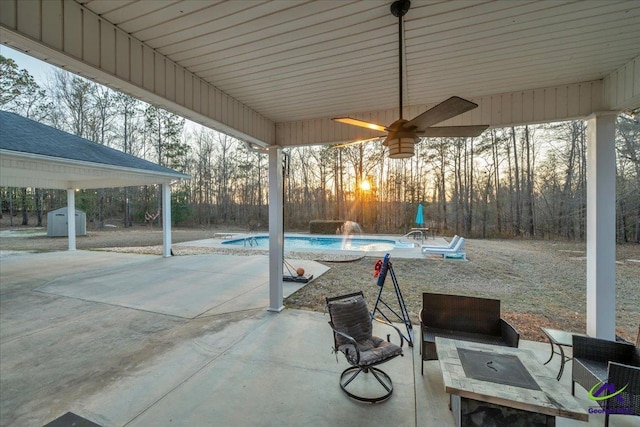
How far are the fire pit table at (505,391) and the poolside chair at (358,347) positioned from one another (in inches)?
22.6

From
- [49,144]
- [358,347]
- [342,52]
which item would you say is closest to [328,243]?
[49,144]

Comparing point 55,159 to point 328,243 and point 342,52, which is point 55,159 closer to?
point 342,52

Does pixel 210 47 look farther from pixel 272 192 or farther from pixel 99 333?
pixel 99 333

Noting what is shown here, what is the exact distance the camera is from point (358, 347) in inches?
95.1

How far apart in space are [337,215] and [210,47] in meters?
18.5

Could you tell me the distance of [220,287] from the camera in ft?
18.1

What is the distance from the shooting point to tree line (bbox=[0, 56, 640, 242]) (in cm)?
1441

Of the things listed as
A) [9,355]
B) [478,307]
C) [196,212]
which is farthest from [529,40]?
[196,212]

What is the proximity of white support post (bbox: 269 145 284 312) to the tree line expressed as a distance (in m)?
10.9

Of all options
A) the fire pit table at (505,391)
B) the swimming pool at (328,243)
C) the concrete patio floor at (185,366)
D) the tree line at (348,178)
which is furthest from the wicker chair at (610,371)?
the tree line at (348,178)

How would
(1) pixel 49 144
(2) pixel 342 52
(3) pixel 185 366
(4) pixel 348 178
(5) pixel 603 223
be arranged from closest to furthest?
(2) pixel 342 52
(3) pixel 185 366
(5) pixel 603 223
(1) pixel 49 144
(4) pixel 348 178

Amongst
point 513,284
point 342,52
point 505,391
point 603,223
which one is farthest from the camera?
point 513,284

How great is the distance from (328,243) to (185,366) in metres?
11.2

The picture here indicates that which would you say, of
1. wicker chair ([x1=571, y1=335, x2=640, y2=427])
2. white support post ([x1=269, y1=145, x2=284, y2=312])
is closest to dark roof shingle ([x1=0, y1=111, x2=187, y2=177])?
white support post ([x1=269, y1=145, x2=284, y2=312])
